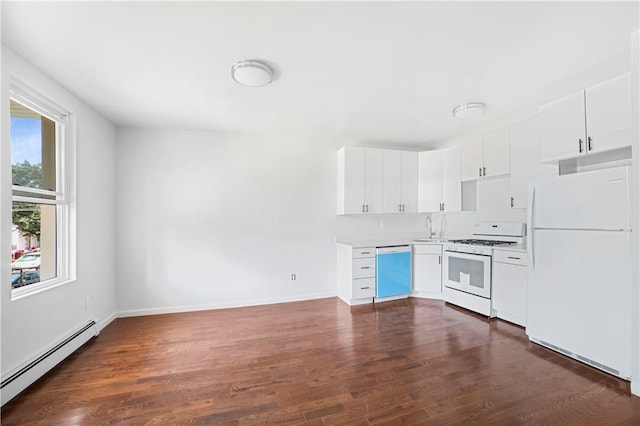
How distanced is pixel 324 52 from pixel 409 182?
9.94 ft

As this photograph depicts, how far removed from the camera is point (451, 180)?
417 cm

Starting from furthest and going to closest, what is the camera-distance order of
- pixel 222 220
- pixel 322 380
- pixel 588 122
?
pixel 222 220, pixel 588 122, pixel 322 380

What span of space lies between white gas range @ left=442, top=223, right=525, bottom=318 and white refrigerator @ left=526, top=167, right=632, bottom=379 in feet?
2.14

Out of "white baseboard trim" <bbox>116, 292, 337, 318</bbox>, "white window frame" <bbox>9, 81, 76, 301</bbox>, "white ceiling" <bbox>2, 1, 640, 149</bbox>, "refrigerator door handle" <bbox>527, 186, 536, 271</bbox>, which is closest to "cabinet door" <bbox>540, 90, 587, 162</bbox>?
"white ceiling" <bbox>2, 1, 640, 149</bbox>

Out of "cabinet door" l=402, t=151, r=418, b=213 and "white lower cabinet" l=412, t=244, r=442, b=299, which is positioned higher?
"cabinet door" l=402, t=151, r=418, b=213

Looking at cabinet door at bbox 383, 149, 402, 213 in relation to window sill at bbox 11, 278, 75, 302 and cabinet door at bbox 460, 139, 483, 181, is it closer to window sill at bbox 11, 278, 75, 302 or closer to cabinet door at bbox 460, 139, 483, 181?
cabinet door at bbox 460, 139, 483, 181

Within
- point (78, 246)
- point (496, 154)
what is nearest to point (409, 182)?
point (496, 154)

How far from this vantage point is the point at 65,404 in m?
1.84

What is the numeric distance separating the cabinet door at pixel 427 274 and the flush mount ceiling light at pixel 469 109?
6.99 ft

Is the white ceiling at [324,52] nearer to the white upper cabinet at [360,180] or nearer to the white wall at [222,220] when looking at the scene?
the white wall at [222,220]

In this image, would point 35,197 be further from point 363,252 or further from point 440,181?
point 440,181

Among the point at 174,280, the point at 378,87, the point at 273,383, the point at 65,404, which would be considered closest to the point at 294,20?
the point at 378,87

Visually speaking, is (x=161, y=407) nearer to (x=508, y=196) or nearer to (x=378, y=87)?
(x=378, y=87)

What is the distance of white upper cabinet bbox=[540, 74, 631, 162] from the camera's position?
216 cm
